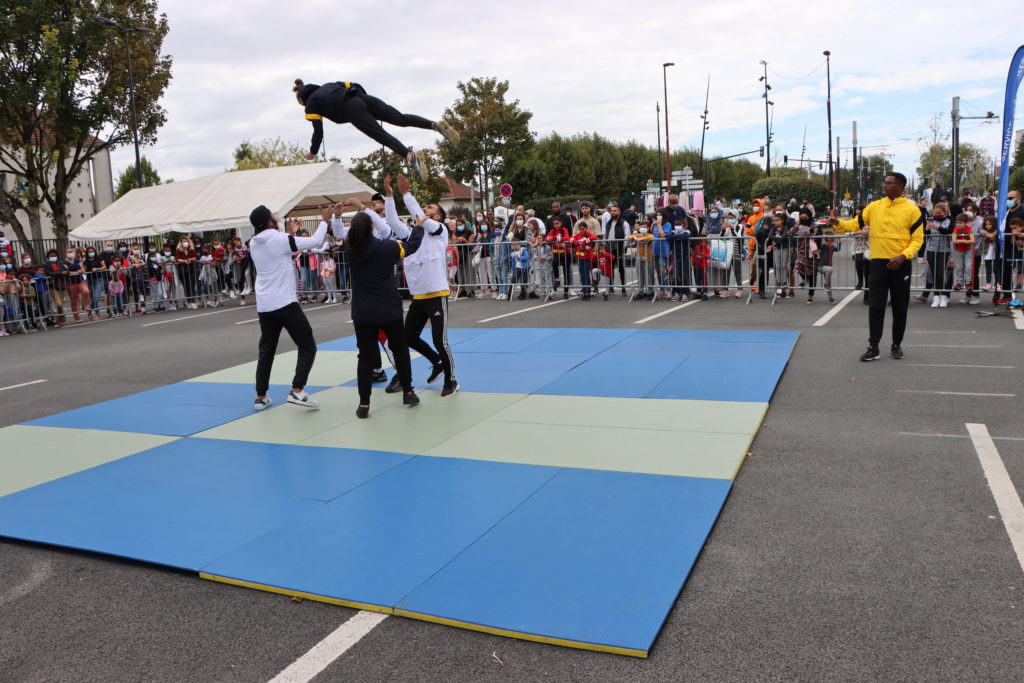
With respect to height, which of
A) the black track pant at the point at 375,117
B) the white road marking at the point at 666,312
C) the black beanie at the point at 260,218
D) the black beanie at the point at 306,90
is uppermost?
the black beanie at the point at 306,90

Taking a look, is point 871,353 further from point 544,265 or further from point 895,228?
point 544,265

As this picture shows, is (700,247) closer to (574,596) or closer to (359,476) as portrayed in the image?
(359,476)

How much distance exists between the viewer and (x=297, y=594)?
3684 mm

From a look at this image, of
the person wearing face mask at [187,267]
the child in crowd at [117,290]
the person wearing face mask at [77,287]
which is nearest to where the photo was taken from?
the person wearing face mask at [77,287]

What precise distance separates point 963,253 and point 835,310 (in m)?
2.26

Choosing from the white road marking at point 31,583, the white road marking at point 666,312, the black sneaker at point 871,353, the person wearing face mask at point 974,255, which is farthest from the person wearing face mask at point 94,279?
the person wearing face mask at point 974,255

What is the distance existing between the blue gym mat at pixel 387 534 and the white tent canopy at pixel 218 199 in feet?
52.8

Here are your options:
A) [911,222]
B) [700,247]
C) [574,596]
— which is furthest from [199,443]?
[700,247]

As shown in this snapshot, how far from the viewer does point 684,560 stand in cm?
380

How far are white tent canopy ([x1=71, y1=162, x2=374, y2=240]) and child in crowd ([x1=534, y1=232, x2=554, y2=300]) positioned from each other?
7245 millimetres

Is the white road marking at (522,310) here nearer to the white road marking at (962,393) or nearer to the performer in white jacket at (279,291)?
the performer in white jacket at (279,291)

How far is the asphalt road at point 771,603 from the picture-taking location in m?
2.99

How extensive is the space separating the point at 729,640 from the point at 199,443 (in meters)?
4.94

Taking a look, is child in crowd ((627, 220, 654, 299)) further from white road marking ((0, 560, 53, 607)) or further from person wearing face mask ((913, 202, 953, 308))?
white road marking ((0, 560, 53, 607))
